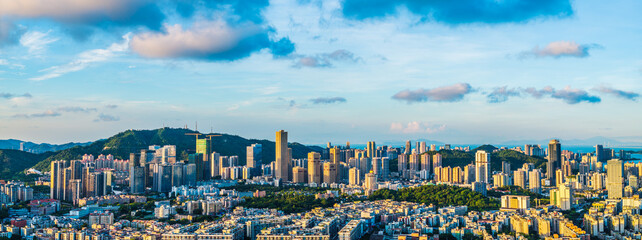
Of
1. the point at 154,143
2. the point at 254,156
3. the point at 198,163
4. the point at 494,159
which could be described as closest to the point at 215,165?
the point at 254,156

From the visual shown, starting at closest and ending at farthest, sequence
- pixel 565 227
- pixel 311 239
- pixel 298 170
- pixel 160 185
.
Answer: pixel 311 239 → pixel 565 227 → pixel 160 185 → pixel 298 170

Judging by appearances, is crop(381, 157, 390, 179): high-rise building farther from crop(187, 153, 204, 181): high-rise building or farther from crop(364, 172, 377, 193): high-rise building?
crop(187, 153, 204, 181): high-rise building

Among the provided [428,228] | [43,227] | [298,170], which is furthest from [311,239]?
[298,170]

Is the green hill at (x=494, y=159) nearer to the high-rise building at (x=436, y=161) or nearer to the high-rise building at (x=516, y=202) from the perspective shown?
the high-rise building at (x=436, y=161)

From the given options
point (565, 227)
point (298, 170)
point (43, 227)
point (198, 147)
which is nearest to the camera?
point (565, 227)

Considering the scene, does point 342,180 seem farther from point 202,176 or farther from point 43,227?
point 43,227

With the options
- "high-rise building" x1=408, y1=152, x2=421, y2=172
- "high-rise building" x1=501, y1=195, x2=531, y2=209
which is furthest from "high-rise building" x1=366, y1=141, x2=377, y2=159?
"high-rise building" x1=501, y1=195, x2=531, y2=209

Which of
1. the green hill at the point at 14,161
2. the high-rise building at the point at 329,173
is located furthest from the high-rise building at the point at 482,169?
the green hill at the point at 14,161
